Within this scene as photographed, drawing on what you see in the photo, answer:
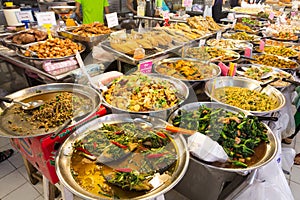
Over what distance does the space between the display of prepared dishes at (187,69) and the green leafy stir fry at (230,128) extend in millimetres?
569

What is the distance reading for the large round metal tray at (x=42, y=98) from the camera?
132 centimetres

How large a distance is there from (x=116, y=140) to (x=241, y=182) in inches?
39.1

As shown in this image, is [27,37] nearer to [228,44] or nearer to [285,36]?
[228,44]

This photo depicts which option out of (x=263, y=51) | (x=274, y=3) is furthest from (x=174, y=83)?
(x=274, y=3)

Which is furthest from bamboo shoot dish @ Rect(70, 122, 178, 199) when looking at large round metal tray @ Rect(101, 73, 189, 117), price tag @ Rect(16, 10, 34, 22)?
price tag @ Rect(16, 10, 34, 22)

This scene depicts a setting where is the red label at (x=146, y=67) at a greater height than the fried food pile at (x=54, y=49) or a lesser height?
lesser

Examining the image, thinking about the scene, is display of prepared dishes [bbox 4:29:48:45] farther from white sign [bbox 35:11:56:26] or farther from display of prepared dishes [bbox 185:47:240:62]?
display of prepared dishes [bbox 185:47:240:62]

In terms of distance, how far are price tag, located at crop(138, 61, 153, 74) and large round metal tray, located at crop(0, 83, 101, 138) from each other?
59cm

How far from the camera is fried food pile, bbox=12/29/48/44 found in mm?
2586

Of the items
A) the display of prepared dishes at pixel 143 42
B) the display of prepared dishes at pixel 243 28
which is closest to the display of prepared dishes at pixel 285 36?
the display of prepared dishes at pixel 243 28

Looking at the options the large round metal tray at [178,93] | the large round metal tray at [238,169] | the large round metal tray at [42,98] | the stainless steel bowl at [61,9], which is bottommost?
the large round metal tray at [238,169]

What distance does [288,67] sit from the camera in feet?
9.34

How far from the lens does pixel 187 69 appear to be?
2.28m

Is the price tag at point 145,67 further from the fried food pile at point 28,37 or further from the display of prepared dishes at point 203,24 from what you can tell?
the display of prepared dishes at point 203,24
